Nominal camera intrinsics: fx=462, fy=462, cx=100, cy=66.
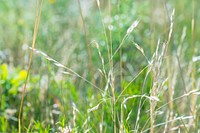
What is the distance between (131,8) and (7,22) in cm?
102

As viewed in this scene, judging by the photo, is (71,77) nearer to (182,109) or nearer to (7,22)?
(182,109)

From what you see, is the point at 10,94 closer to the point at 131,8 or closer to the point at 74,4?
the point at 131,8

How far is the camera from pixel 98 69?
138 centimetres

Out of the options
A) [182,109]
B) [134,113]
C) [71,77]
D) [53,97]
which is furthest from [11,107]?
[182,109]

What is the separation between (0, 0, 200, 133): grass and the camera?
1.52 metres

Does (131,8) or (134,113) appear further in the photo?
(131,8)

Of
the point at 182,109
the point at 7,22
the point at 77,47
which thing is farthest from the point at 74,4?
the point at 182,109

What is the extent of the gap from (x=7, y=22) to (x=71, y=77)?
937 mm

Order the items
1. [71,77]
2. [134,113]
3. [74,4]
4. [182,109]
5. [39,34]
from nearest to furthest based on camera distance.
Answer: [134,113] → [182,109] → [71,77] → [39,34] → [74,4]

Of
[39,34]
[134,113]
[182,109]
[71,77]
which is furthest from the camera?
[39,34]

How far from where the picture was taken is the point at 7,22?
3.25 meters

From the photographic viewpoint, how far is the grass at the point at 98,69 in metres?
1.52

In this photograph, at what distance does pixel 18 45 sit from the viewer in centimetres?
306

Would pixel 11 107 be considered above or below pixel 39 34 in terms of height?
below
